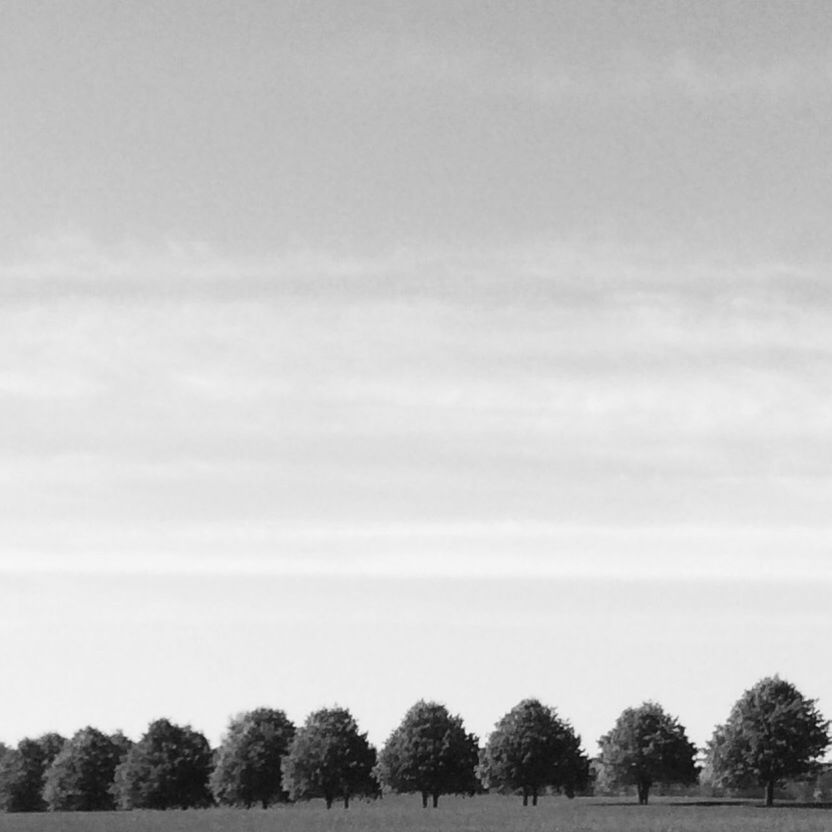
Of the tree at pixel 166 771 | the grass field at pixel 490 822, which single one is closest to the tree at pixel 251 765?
the tree at pixel 166 771

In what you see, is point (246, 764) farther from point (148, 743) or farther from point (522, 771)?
point (522, 771)

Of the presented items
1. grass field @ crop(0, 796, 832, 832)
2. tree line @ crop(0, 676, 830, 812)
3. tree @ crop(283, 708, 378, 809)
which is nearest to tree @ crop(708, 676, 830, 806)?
tree line @ crop(0, 676, 830, 812)

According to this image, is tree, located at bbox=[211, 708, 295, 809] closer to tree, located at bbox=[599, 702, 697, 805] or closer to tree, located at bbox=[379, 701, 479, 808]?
tree, located at bbox=[379, 701, 479, 808]

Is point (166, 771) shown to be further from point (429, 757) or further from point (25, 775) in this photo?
point (25, 775)

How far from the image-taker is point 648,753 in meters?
122

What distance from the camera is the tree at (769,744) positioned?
4552 inches

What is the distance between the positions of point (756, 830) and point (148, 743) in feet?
284

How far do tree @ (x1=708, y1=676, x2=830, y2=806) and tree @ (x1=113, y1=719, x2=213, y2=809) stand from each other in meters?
53.9

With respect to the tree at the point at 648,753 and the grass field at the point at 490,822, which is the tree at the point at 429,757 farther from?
the grass field at the point at 490,822

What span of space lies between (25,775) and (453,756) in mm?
71212

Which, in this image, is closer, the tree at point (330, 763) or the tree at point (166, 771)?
the tree at point (330, 763)

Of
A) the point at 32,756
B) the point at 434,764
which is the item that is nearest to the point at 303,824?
the point at 434,764

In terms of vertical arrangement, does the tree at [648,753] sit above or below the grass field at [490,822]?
above

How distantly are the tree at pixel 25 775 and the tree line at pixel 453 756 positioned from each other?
31.4 metres
